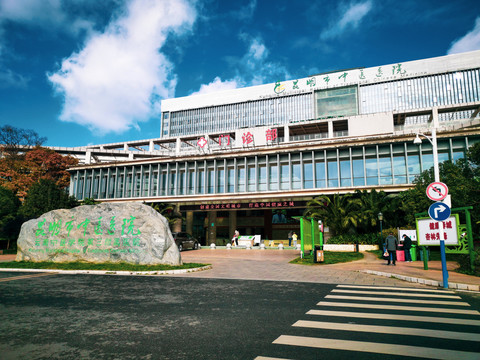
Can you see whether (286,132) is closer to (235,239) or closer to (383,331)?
(235,239)

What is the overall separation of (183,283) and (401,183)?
2577 cm

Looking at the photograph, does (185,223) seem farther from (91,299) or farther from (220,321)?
(220,321)

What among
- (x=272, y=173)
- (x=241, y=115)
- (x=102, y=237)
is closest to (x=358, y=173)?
(x=272, y=173)

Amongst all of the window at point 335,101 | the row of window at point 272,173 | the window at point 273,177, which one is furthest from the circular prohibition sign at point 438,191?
the window at point 335,101

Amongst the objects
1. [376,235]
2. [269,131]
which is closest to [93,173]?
[269,131]

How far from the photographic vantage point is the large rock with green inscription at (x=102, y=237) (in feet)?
50.6

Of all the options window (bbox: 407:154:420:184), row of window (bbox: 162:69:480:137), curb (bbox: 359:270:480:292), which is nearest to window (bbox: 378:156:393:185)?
window (bbox: 407:154:420:184)

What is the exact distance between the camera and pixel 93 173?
1652 inches

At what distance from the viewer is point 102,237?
16078 millimetres

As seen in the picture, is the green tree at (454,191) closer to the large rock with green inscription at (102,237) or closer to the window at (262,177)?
the window at (262,177)

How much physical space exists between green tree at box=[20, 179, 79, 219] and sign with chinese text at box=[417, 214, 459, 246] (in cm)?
3213

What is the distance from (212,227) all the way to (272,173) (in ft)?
40.3

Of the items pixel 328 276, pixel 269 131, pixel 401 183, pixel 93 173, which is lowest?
pixel 328 276

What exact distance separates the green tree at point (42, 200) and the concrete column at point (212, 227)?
17.1m
